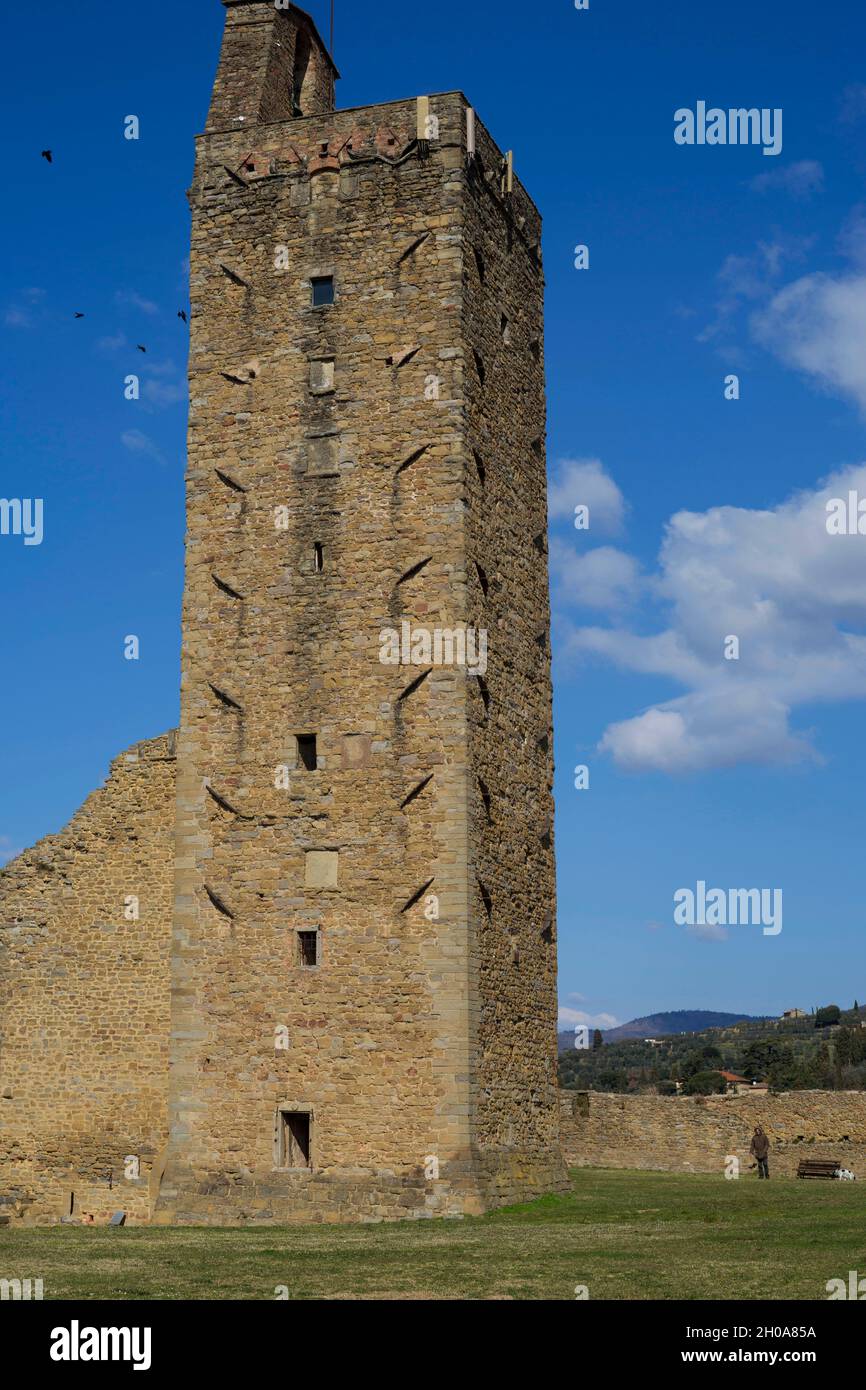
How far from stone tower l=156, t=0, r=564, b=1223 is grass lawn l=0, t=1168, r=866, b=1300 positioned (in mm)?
1782

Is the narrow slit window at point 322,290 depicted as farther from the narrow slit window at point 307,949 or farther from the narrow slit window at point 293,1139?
the narrow slit window at point 293,1139

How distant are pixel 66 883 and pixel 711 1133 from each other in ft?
49.8

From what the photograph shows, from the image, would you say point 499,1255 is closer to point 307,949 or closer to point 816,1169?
point 307,949

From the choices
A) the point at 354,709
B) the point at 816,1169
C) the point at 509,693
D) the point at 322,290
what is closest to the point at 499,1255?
the point at 354,709

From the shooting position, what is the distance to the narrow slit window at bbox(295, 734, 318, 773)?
2134cm

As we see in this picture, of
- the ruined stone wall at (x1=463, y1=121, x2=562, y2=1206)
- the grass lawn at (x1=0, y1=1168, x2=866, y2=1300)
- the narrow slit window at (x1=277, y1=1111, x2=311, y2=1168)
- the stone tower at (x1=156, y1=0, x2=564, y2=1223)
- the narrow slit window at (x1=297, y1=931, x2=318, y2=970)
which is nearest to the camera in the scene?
the grass lawn at (x1=0, y1=1168, x2=866, y2=1300)

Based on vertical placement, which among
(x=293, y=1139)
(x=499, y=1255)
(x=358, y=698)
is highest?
(x=358, y=698)

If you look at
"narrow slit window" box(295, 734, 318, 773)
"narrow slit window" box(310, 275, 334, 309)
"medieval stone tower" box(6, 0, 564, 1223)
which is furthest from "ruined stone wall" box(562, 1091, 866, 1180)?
"narrow slit window" box(310, 275, 334, 309)

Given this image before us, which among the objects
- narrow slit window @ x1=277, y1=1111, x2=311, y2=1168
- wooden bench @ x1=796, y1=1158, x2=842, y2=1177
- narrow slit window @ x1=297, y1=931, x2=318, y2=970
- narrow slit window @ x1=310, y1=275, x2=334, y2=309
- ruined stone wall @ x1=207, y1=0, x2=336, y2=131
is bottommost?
wooden bench @ x1=796, y1=1158, x2=842, y2=1177

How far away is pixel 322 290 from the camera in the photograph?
22.6 meters

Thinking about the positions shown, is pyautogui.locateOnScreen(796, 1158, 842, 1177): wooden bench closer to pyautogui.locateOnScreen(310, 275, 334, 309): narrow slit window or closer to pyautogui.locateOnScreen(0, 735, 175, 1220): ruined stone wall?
pyautogui.locateOnScreen(0, 735, 175, 1220): ruined stone wall

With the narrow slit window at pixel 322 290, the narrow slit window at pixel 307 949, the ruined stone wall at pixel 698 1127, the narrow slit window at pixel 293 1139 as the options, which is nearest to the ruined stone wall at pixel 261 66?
the narrow slit window at pixel 322 290

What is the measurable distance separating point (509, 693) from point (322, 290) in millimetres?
6332
